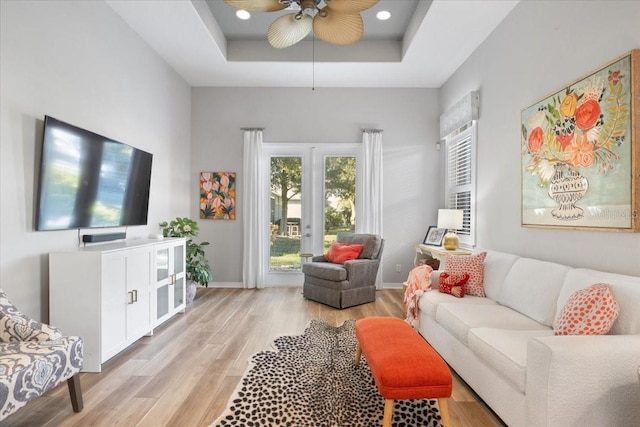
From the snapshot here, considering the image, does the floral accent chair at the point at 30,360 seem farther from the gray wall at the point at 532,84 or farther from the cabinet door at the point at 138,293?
the gray wall at the point at 532,84

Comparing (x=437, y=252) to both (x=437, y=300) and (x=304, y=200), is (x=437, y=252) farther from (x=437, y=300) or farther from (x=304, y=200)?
(x=304, y=200)

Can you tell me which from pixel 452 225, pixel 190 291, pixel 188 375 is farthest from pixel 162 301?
pixel 452 225

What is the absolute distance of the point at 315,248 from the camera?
556 cm

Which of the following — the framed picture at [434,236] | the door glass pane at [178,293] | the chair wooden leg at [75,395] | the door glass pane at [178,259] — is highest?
the framed picture at [434,236]

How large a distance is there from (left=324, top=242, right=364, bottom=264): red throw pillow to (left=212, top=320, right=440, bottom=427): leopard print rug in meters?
1.77

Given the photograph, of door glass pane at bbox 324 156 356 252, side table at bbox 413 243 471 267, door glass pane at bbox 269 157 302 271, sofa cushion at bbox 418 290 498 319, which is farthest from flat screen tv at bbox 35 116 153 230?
side table at bbox 413 243 471 267

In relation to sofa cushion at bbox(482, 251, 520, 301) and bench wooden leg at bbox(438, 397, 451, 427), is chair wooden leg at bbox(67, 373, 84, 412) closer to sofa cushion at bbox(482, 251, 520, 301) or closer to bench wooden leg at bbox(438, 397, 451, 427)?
bench wooden leg at bbox(438, 397, 451, 427)

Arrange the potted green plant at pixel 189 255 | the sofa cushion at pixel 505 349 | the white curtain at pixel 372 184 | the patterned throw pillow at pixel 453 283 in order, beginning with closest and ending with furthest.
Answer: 1. the sofa cushion at pixel 505 349
2. the patterned throw pillow at pixel 453 283
3. the potted green plant at pixel 189 255
4. the white curtain at pixel 372 184

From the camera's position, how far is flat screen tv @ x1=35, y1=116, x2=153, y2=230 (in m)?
2.58

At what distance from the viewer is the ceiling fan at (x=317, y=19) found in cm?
248

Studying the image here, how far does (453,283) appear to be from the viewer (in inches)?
124

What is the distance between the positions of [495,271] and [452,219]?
123 centimetres

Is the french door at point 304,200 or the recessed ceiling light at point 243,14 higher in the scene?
the recessed ceiling light at point 243,14

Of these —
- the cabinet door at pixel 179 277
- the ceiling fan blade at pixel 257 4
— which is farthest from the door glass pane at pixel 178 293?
the ceiling fan blade at pixel 257 4
